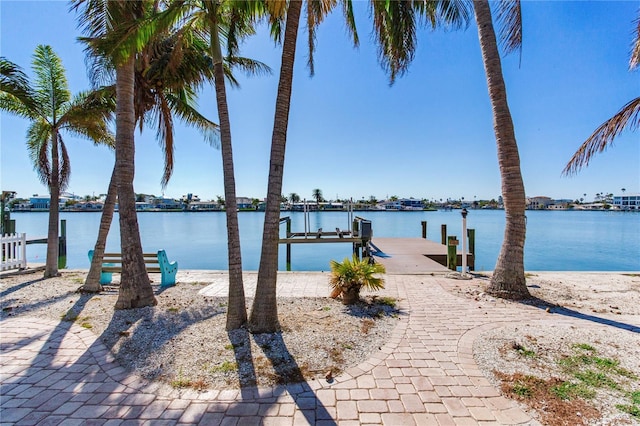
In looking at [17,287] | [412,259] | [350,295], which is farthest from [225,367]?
[412,259]

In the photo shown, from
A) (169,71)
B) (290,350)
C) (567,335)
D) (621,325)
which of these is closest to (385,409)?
(290,350)

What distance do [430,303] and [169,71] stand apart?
7403 mm

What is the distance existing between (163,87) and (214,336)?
587cm

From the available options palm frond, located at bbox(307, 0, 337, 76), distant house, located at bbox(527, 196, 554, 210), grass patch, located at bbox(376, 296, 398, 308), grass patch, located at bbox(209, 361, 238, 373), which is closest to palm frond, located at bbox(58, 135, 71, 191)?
palm frond, located at bbox(307, 0, 337, 76)

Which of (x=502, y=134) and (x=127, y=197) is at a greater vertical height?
(x=502, y=134)

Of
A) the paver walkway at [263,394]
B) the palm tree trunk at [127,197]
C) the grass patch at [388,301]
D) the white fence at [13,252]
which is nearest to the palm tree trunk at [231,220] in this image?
the paver walkway at [263,394]

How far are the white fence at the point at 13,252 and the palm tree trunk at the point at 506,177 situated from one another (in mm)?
12302

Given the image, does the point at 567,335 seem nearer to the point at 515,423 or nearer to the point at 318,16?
the point at 515,423

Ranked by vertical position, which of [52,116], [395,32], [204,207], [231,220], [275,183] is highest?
[395,32]

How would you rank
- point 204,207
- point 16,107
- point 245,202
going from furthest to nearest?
point 245,202, point 204,207, point 16,107

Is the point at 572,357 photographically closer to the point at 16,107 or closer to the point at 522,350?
the point at 522,350

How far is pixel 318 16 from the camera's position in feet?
15.9

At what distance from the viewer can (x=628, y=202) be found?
92.2m

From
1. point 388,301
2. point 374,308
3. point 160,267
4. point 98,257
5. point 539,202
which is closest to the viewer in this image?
point 374,308
